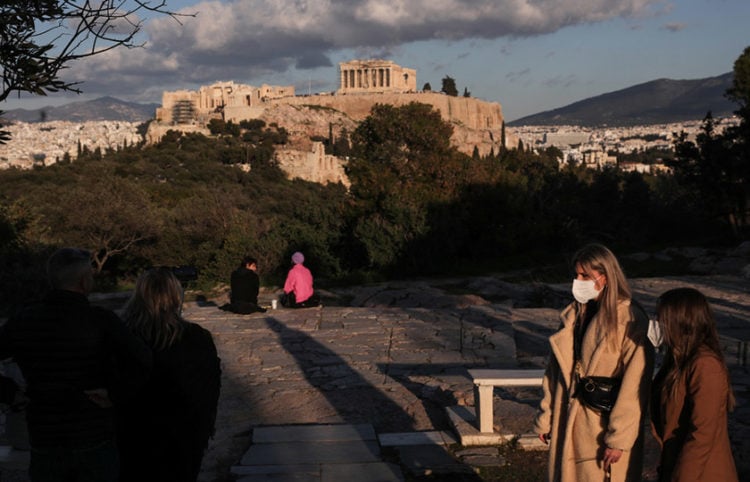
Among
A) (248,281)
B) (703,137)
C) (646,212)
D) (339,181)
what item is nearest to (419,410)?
(248,281)

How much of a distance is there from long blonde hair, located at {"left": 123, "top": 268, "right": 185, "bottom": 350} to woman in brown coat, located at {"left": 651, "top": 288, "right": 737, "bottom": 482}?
6.32ft

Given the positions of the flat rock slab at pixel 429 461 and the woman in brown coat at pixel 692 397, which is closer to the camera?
the woman in brown coat at pixel 692 397

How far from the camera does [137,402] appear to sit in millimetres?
3104

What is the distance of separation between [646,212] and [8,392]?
27.7 meters

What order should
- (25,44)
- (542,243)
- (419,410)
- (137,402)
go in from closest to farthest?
1. (137,402)
2. (25,44)
3. (419,410)
4. (542,243)

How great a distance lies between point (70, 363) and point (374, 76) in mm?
92524

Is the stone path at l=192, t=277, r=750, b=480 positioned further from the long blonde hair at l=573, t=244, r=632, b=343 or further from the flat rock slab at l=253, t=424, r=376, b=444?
the long blonde hair at l=573, t=244, r=632, b=343

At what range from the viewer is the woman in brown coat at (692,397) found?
2.75m

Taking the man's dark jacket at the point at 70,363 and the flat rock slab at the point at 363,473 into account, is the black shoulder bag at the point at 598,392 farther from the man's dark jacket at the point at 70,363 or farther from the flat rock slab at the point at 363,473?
the man's dark jacket at the point at 70,363

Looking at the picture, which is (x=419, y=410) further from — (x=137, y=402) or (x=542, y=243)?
(x=542, y=243)

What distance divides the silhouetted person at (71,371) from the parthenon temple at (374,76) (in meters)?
89.0

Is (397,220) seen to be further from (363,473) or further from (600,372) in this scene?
(600,372)

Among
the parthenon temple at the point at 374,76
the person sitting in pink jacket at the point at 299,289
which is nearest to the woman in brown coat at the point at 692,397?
the person sitting in pink jacket at the point at 299,289

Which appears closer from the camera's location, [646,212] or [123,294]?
[123,294]
